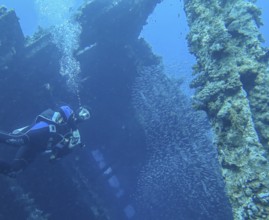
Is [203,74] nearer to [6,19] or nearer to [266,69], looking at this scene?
[266,69]

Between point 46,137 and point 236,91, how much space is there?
171 inches

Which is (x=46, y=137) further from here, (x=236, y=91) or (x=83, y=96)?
(x=236, y=91)

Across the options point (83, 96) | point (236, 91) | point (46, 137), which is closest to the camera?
point (236, 91)

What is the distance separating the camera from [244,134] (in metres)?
3.42

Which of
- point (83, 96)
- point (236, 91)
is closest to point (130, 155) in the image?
point (83, 96)

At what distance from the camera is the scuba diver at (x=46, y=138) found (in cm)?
671

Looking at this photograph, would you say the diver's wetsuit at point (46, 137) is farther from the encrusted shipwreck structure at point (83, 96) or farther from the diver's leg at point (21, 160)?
the encrusted shipwreck structure at point (83, 96)

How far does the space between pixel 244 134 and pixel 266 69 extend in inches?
54.0

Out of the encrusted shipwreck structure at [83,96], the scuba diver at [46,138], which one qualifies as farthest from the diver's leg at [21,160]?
the encrusted shipwreck structure at [83,96]

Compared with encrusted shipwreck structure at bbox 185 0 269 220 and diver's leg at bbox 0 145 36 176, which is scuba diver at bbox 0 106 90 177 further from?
encrusted shipwreck structure at bbox 185 0 269 220

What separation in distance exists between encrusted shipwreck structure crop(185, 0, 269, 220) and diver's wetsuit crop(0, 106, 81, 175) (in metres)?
3.35

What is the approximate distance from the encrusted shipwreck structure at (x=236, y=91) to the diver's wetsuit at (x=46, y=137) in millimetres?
3347

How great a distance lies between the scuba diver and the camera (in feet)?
22.0

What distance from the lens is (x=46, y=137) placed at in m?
6.84
